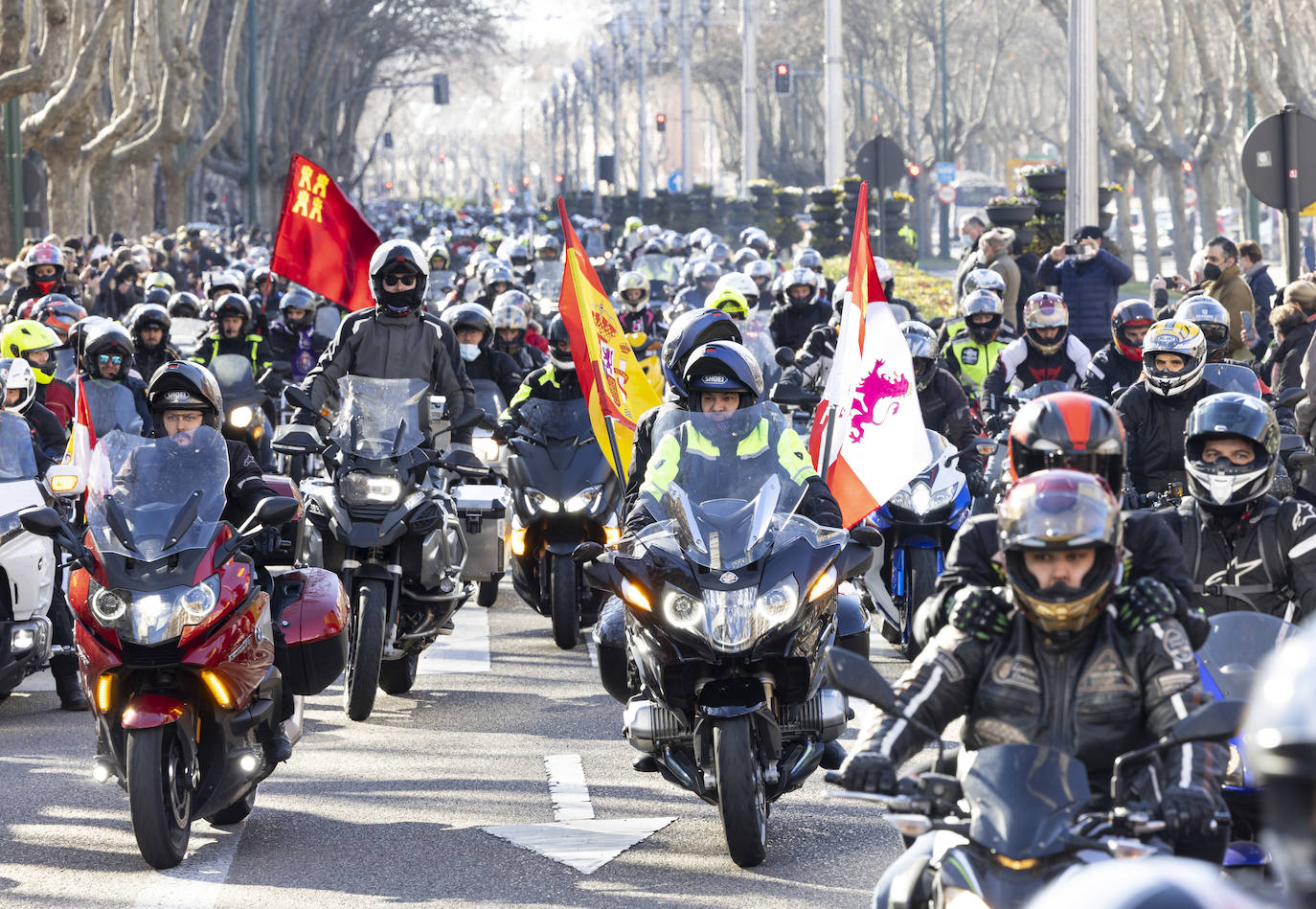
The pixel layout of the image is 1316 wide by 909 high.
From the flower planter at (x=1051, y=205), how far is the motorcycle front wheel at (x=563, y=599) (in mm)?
16517

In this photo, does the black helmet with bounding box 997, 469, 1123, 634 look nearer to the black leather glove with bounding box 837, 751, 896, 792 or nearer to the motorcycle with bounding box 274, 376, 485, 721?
the black leather glove with bounding box 837, 751, 896, 792

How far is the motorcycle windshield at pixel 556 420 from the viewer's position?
11500 millimetres

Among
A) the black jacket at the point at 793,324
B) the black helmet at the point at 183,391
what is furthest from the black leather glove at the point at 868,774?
the black jacket at the point at 793,324

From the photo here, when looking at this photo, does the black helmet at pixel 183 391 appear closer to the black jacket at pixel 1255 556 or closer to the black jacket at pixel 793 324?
the black jacket at pixel 1255 556

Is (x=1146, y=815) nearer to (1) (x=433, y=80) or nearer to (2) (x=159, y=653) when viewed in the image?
(2) (x=159, y=653)

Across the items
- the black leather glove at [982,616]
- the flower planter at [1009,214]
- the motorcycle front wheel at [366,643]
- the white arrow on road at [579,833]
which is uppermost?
the flower planter at [1009,214]

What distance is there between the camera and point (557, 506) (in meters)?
11.2

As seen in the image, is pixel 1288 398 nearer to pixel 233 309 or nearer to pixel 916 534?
pixel 916 534

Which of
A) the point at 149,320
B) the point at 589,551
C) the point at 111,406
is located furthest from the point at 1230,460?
the point at 149,320

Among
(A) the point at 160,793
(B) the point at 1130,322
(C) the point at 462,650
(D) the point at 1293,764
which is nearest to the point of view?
(D) the point at 1293,764

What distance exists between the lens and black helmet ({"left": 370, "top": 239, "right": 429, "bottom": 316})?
1015cm

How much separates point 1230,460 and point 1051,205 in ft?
66.8

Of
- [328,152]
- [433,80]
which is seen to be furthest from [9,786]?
[328,152]

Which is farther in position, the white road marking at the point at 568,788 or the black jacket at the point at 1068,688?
the white road marking at the point at 568,788
